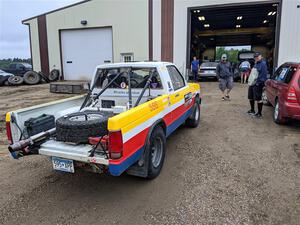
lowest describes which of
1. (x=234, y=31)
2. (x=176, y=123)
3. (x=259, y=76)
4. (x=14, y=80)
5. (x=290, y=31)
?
(x=176, y=123)

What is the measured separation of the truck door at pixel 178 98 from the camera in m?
4.48

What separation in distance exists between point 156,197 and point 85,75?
16901 millimetres

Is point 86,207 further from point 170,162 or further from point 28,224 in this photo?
point 170,162

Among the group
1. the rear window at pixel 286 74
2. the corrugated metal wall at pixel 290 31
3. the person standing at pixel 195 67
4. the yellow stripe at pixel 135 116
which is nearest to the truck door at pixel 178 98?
the yellow stripe at pixel 135 116

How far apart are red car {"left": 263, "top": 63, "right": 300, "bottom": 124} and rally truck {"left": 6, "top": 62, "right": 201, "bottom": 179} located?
2.65m

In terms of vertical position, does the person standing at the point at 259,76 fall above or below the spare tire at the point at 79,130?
above

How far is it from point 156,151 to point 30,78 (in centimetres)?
1625

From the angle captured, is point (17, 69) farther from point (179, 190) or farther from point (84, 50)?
point (179, 190)

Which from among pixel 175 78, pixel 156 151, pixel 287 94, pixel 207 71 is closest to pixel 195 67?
pixel 207 71

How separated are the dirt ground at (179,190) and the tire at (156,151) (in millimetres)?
147

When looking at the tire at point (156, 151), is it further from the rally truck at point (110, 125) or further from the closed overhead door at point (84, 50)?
the closed overhead door at point (84, 50)

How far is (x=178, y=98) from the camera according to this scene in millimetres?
4707

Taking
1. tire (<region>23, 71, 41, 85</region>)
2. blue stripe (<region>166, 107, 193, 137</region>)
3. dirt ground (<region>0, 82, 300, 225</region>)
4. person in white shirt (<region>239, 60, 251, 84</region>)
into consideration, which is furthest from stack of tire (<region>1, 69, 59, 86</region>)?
blue stripe (<region>166, 107, 193, 137</region>)

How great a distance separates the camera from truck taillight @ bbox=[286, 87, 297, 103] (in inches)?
224
